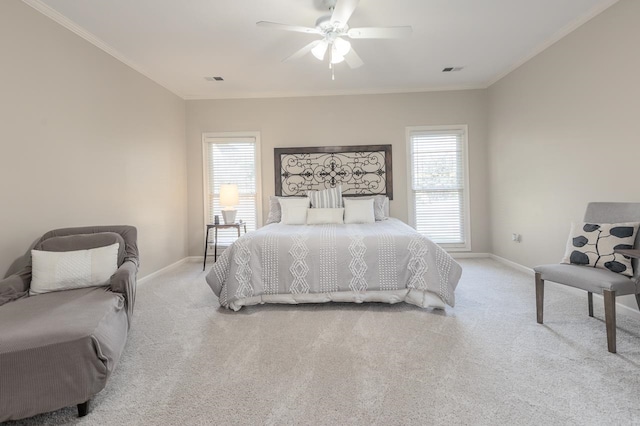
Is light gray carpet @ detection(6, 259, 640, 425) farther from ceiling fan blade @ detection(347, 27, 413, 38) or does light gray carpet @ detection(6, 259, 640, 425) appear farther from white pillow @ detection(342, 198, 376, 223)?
ceiling fan blade @ detection(347, 27, 413, 38)

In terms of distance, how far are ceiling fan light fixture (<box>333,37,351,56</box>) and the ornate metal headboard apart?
85.3 inches

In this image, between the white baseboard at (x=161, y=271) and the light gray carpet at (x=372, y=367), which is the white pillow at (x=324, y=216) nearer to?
the light gray carpet at (x=372, y=367)

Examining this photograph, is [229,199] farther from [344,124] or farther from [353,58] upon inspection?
[353,58]

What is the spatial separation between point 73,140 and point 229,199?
2058 mm

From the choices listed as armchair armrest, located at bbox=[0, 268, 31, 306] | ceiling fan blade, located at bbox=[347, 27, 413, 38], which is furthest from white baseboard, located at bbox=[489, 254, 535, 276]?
armchair armrest, located at bbox=[0, 268, 31, 306]

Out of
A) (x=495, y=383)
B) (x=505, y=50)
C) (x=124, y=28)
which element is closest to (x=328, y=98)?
(x=505, y=50)

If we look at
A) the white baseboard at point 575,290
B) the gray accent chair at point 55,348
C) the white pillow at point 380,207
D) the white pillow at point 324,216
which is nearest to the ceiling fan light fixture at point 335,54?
the white pillow at point 324,216

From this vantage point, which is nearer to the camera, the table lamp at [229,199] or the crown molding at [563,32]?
the crown molding at [563,32]

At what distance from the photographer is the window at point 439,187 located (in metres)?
4.96

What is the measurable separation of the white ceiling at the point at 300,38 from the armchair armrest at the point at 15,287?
87.1 inches

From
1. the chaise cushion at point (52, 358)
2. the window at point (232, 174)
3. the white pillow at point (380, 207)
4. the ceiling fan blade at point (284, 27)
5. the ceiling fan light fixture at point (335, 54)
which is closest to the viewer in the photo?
the chaise cushion at point (52, 358)

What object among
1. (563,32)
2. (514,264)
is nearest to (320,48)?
(563,32)

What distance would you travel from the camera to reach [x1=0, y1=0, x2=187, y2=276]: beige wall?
2346 millimetres

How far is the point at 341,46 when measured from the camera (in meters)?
2.79
